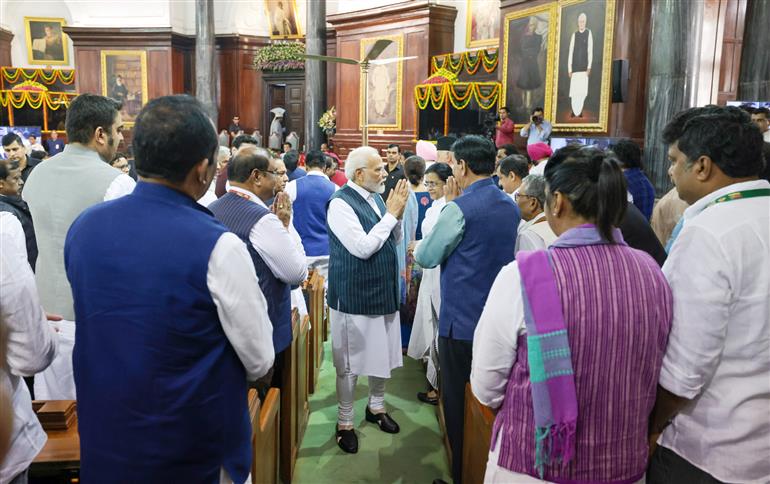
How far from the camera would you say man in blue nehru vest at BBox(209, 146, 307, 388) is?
8.14ft

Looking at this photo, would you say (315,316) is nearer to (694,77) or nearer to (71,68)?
(694,77)

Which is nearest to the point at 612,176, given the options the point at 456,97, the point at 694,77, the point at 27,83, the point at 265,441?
the point at 265,441

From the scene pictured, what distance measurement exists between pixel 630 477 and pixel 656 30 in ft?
20.7

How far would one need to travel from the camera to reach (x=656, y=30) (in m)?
6.64

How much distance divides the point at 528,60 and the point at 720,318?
31.0ft

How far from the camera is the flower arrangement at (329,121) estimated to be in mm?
15402

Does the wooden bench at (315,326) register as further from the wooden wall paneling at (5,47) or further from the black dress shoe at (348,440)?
the wooden wall paneling at (5,47)

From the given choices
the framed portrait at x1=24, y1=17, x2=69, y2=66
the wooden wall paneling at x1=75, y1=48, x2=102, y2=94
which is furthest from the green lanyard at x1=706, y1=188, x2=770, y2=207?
the framed portrait at x1=24, y1=17, x2=69, y2=66

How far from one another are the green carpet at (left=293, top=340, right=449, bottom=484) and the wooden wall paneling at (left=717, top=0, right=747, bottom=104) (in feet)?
17.9

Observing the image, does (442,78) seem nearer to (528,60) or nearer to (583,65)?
(528,60)

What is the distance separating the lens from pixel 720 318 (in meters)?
1.52

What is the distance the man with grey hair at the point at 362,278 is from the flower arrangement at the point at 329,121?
12.2 m

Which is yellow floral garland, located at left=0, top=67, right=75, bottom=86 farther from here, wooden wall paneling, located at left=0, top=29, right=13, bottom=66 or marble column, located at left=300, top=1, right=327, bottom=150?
marble column, located at left=300, top=1, right=327, bottom=150

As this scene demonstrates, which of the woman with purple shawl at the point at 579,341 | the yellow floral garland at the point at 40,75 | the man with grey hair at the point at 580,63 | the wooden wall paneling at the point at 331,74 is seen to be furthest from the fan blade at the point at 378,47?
the yellow floral garland at the point at 40,75
